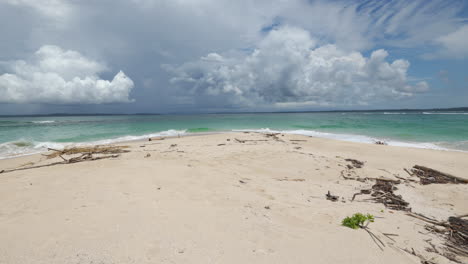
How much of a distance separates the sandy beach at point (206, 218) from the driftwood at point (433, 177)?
1.41ft

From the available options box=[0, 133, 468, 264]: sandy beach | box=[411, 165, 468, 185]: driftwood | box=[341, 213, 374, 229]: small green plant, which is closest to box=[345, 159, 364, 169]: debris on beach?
box=[0, 133, 468, 264]: sandy beach

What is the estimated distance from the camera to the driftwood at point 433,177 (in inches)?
284

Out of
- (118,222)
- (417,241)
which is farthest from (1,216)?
(417,241)

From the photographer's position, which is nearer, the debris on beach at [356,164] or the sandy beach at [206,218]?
the sandy beach at [206,218]

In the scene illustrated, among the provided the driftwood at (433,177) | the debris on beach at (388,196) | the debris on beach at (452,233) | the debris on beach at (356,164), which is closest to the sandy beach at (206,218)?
the debris on beach at (452,233)

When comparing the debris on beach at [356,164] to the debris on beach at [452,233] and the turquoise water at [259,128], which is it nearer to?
the debris on beach at [452,233]

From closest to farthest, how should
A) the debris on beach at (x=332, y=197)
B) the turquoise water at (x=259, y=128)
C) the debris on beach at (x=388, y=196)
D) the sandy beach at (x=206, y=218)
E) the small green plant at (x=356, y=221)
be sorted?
1. the sandy beach at (x=206, y=218)
2. the small green plant at (x=356, y=221)
3. the debris on beach at (x=388, y=196)
4. the debris on beach at (x=332, y=197)
5. the turquoise water at (x=259, y=128)

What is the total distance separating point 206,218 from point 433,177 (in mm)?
8693

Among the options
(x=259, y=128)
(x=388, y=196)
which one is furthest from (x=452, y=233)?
(x=259, y=128)

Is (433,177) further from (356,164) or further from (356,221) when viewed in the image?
(356,221)

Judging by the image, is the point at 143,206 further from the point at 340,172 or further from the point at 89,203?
the point at 340,172

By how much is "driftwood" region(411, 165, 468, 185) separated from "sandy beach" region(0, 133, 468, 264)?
430 millimetres

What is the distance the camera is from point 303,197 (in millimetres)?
5371

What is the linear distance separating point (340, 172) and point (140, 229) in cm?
731
